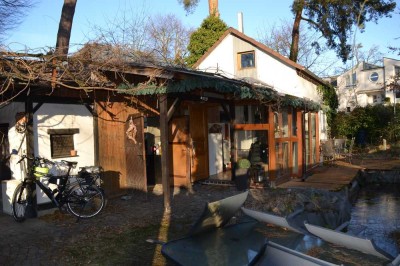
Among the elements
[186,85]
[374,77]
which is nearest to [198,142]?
[186,85]

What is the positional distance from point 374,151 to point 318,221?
15.0m

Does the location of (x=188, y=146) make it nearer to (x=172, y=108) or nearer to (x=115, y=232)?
(x=172, y=108)

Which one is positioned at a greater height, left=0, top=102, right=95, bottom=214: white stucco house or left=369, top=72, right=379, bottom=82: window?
left=369, top=72, right=379, bottom=82: window

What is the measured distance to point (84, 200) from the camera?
718 cm

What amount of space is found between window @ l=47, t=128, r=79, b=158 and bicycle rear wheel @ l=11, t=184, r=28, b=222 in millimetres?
1026

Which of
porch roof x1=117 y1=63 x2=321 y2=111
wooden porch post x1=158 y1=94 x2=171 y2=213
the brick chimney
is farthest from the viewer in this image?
the brick chimney

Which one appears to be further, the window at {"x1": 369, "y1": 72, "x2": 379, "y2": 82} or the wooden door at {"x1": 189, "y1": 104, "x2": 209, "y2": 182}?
the window at {"x1": 369, "y1": 72, "x2": 379, "y2": 82}

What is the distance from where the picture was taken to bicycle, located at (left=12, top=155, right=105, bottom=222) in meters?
6.99

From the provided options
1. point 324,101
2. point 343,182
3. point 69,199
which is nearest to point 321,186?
point 343,182

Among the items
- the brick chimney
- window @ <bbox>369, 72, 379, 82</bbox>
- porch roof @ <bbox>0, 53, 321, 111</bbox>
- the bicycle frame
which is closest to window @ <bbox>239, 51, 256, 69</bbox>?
porch roof @ <bbox>0, 53, 321, 111</bbox>

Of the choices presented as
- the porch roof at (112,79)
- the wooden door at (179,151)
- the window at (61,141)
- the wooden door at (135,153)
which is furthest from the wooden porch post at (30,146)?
the wooden door at (179,151)

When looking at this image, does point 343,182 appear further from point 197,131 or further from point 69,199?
point 69,199

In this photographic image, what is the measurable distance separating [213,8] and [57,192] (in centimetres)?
1997

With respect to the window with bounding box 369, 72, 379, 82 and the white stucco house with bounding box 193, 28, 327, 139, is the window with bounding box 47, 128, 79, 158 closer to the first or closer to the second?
the white stucco house with bounding box 193, 28, 327, 139
